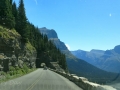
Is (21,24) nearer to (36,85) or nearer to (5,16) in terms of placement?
(5,16)

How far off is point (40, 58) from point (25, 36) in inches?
3043

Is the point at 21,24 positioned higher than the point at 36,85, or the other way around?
the point at 21,24

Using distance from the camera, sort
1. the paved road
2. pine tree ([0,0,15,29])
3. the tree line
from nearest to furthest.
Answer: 1. the paved road
2. pine tree ([0,0,15,29])
3. the tree line

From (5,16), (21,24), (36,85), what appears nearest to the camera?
(36,85)

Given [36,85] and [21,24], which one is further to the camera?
[21,24]

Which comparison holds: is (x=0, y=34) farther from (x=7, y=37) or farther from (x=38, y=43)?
(x=38, y=43)

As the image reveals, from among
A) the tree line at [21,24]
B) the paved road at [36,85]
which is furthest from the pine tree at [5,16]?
the paved road at [36,85]

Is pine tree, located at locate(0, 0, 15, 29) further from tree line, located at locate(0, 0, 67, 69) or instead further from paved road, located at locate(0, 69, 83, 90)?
paved road, located at locate(0, 69, 83, 90)

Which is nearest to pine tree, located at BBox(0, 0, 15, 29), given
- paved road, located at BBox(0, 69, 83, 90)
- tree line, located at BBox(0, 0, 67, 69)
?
tree line, located at BBox(0, 0, 67, 69)

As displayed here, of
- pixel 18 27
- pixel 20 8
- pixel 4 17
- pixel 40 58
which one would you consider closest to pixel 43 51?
pixel 40 58

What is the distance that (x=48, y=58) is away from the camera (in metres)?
166

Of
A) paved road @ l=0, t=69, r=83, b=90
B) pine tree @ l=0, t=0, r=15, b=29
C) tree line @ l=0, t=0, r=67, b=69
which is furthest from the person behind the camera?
tree line @ l=0, t=0, r=67, b=69

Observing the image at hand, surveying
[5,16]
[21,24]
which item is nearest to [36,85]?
[5,16]

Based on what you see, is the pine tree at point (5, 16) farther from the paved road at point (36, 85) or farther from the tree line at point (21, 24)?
the paved road at point (36, 85)
